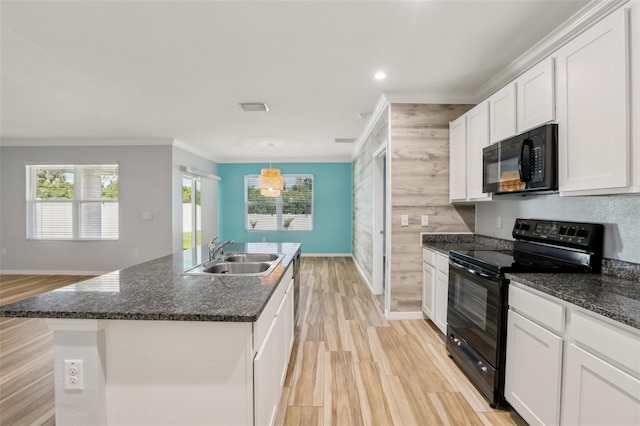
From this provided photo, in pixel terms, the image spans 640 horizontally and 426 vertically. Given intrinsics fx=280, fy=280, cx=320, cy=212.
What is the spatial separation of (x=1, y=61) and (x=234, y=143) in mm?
3405

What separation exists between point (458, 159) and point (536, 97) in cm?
111

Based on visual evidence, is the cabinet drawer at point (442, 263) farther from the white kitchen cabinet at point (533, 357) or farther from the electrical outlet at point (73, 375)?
the electrical outlet at point (73, 375)

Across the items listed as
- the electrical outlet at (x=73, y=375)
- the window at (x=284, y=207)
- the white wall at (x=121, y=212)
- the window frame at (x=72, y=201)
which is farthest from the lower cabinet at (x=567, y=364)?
the window frame at (x=72, y=201)

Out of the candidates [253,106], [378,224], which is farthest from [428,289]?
[253,106]

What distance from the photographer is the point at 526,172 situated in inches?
75.5

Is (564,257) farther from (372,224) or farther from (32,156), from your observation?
(32,156)

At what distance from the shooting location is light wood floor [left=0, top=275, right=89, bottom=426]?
5.77 ft

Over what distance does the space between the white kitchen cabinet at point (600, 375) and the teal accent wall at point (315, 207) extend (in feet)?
20.4

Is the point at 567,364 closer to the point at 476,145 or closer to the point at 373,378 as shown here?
the point at 373,378

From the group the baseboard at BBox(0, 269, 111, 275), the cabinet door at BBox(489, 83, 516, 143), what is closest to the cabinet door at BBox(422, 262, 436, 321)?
the cabinet door at BBox(489, 83, 516, 143)

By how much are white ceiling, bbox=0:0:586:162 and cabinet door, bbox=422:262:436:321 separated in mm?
1967

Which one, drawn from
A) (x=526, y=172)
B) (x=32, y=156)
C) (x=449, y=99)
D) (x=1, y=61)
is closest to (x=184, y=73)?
(x=1, y=61)

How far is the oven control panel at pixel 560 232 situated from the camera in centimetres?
177

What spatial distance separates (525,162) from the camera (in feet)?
6.32
